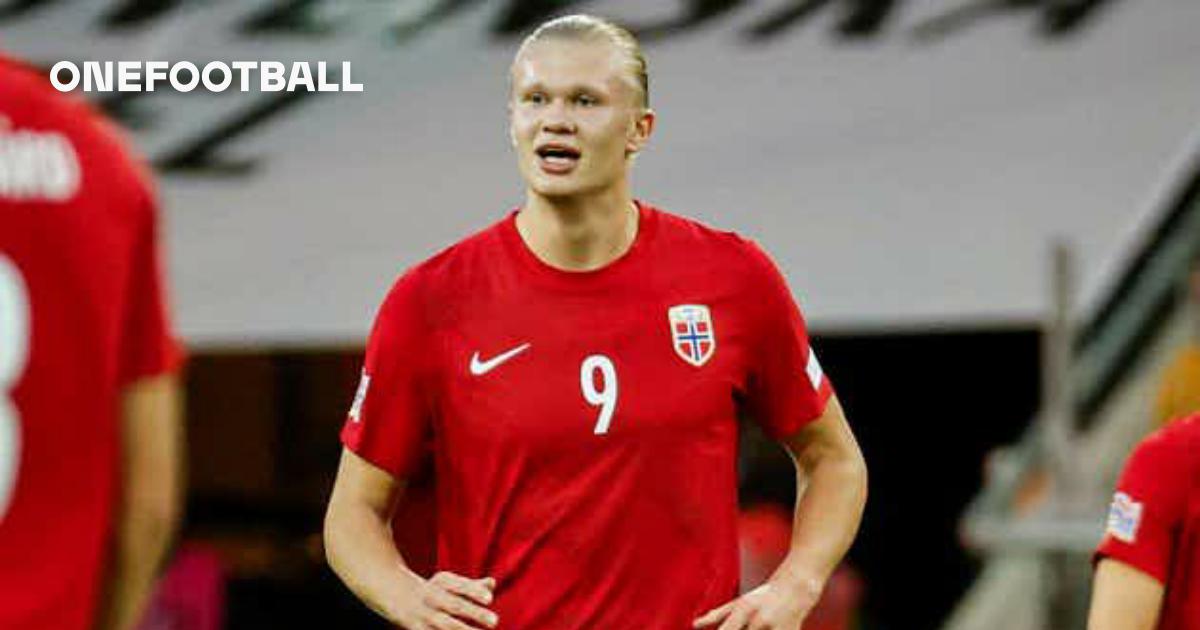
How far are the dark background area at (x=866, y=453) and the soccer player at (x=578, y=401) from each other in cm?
699

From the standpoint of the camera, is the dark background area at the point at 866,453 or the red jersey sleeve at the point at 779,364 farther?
the dark background area at the point at 866,453

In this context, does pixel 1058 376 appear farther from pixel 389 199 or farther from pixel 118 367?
pixel 118 367

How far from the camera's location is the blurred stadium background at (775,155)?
8.86m

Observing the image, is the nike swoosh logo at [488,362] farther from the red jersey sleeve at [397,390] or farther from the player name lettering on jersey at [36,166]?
the player name lettering on jersey at [36,166]

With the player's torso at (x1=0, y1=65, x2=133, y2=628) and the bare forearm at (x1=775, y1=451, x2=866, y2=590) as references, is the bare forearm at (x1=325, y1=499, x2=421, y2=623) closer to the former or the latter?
the bare forearm at (x1=775, y1=451, x2=866, y2=590)

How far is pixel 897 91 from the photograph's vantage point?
29.9 feet

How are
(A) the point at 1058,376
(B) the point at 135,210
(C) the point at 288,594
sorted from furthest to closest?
(C) the point at 288,594, (A) the point at 1058,376, (B) the point at 135,210

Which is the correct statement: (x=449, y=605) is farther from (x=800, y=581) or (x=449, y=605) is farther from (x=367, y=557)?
(x=800, y=581)

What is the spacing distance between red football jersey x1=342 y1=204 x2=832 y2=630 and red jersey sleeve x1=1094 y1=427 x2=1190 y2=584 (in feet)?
2.22

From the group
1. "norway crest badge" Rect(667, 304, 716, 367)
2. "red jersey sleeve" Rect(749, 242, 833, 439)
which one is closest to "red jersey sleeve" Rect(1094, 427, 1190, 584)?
"red jersey sleeve" Rect(749, 242, 833, 439)

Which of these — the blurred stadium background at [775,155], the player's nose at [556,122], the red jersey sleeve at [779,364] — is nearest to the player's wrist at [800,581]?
the red jersey sleeve at [779,364]

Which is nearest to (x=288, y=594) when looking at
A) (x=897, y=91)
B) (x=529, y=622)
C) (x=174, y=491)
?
(x=897, y=91)

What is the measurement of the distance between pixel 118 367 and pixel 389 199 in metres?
6.05

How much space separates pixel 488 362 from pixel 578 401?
0.62 feet
